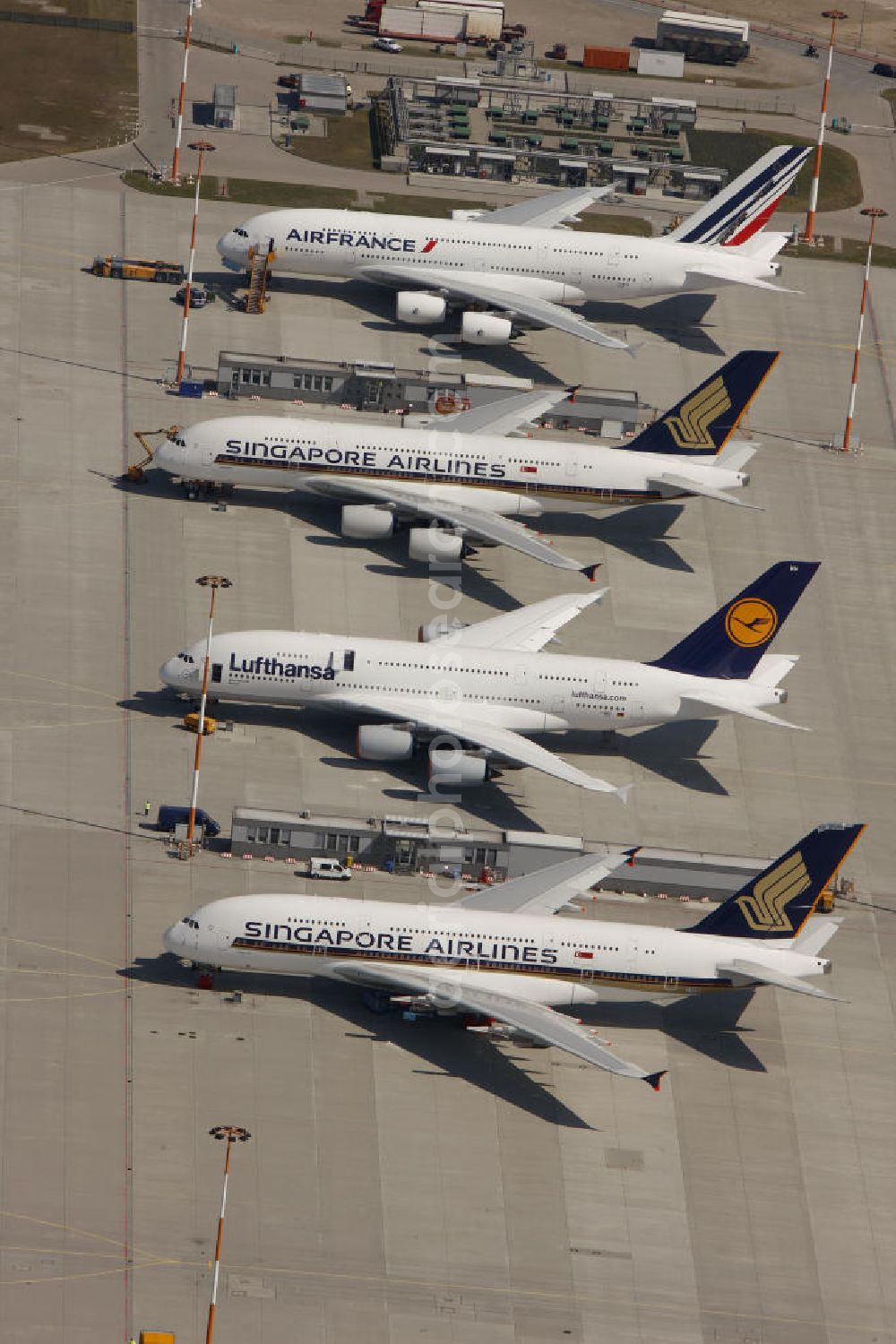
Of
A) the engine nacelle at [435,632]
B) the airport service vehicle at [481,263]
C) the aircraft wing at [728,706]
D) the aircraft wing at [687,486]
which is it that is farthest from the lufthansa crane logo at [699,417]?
the aircraft wing at [728,706]

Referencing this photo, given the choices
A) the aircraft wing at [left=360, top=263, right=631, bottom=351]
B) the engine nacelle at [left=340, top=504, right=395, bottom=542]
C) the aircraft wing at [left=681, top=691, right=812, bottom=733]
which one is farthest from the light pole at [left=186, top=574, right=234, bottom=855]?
the aircraft wing at [left=360, top=263, right=631, bottom=351]

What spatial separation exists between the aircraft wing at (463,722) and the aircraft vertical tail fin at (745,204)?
155 ft

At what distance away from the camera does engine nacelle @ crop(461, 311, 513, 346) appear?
142000mm

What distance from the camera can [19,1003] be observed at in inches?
3780

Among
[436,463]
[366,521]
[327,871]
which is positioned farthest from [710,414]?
[327,871]

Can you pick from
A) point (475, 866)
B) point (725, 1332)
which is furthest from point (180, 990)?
point (725, 1332)

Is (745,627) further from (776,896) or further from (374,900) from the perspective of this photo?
(374,900)

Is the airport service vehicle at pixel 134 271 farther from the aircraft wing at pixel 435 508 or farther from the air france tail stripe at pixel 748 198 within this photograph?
the air france tail stripe at pixel 748 198

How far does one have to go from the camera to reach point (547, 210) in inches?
6038

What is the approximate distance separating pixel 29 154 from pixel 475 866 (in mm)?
70126

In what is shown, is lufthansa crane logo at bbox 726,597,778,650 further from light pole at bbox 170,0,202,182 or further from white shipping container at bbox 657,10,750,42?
white shipping container at bbox 657,10,750,42

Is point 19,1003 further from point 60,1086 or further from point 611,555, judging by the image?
point 611,555

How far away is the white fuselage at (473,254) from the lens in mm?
143625

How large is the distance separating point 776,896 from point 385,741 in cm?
2043
